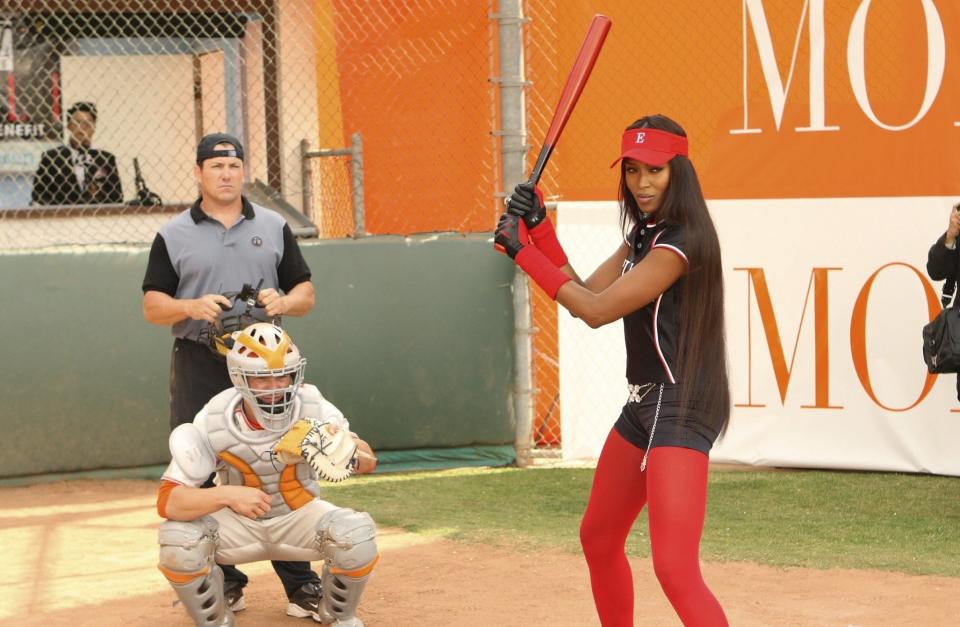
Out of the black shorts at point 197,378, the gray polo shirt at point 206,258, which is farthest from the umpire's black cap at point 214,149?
the black shorts at point 197,378

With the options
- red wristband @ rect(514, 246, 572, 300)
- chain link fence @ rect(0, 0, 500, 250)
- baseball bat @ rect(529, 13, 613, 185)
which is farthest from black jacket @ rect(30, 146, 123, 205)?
red wristband @ rect(514, 246, 572, 300)

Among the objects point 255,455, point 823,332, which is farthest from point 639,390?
point 823,332

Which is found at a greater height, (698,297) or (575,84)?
(575,84)

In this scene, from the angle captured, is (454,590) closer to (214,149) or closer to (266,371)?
(266,371)

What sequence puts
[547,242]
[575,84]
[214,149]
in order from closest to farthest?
[547,242], [575,84], [214,149]

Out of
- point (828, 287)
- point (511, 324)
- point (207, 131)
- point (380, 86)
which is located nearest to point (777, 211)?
point (828, 287)

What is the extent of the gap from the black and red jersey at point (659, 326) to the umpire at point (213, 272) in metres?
1.64

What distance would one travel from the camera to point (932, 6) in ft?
24.6

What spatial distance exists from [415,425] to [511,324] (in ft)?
2.81

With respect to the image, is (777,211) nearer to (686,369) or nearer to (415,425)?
(415,425)

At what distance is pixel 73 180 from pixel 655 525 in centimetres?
766

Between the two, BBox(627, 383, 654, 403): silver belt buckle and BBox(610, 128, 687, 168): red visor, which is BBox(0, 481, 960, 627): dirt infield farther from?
BBox(610, 128, 687, 168): red visor

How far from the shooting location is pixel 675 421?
12.0 feet

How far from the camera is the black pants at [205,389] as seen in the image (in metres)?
5.02
